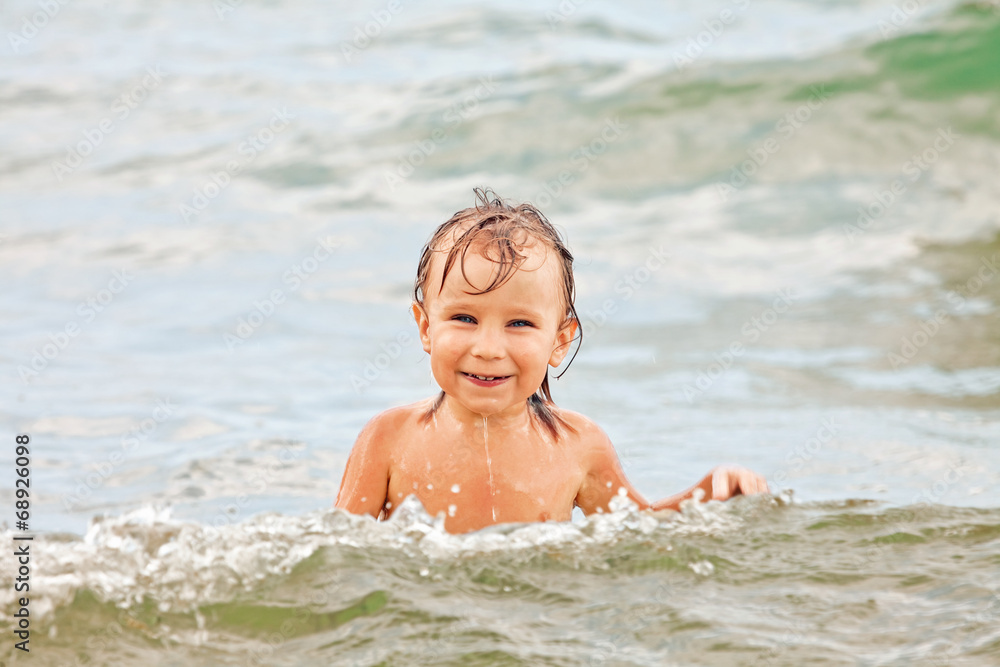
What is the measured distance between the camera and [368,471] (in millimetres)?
3598

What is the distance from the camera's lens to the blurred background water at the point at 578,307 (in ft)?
10.5

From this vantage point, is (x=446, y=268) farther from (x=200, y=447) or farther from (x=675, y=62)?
(x=675, y=62)

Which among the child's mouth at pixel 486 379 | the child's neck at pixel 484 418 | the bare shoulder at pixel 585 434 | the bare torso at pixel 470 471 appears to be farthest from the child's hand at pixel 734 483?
the child's mouth at pixel 486 379

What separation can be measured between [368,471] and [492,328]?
658 millimetres

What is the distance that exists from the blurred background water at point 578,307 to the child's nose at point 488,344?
623mm

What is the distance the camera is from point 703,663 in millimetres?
2906

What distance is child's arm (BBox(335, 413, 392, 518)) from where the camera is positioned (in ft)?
11.8

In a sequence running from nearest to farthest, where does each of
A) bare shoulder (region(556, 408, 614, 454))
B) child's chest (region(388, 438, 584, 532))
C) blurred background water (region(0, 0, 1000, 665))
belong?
blurred background water (region(0, 0, 1000, 665))
child's chest (region(388, 438, 584, 532))
bare shoulder (region(556, 408, 614, 454))

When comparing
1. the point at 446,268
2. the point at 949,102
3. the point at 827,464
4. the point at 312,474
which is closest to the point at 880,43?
the point at 949,102

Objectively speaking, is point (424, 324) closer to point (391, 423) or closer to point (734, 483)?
point (391, 423)

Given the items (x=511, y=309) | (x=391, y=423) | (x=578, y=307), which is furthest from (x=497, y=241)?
(x=578, y=307)

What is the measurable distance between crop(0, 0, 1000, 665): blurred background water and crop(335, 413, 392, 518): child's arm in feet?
0.29

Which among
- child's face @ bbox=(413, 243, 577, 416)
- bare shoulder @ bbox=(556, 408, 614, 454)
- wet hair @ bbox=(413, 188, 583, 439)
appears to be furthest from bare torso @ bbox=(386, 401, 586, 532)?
wet hair @ bbox=(413, 188, 583, 439)

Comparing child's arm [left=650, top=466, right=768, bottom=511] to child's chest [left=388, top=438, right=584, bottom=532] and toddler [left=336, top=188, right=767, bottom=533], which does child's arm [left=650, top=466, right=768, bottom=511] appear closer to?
toddler [left=336, top=188, right=767, bottom=533]
